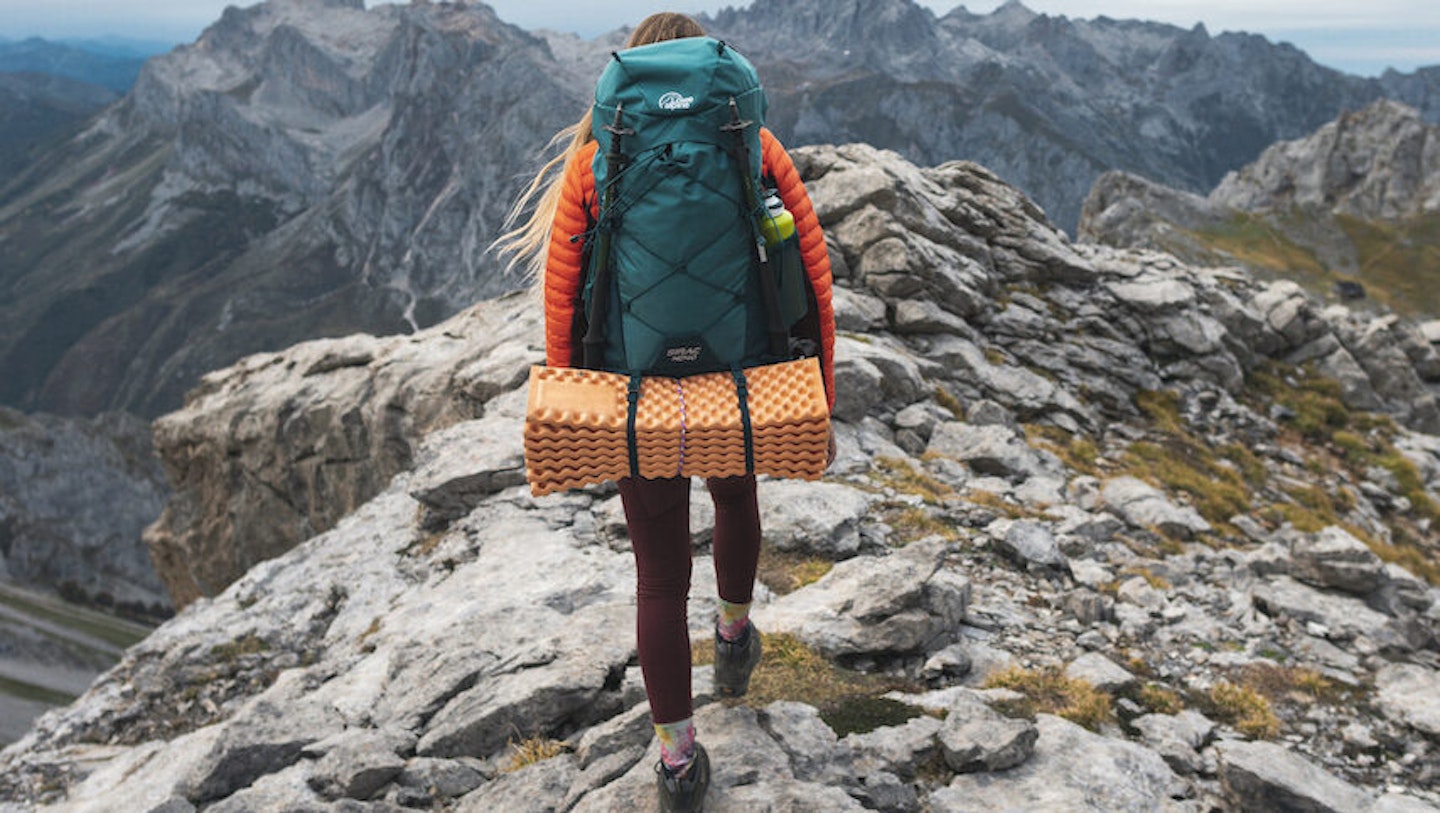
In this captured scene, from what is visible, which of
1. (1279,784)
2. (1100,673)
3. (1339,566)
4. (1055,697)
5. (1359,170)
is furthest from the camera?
(1359,170)

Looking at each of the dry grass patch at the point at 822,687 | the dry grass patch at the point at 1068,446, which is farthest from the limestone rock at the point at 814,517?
the dry grass patch at the point at 1068,446

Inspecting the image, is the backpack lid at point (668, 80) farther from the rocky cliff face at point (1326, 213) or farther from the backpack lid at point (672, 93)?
the rocky cliff face at point (1326, 213)

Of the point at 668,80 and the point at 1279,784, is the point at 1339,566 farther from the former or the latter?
the point at 668,80

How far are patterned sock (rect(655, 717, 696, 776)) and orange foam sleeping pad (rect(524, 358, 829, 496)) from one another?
1.73 metres

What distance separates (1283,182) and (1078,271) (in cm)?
19939

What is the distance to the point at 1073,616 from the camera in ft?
32.8

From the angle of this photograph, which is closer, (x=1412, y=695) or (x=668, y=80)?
(x=668, y=80)

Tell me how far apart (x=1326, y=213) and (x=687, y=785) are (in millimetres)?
195236

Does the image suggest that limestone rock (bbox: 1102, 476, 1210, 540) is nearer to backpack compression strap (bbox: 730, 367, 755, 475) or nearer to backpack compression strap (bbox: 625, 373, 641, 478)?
backpack compression strap (bbox: 730, 367, 755, 475)

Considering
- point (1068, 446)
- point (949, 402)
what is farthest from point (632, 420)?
point (1068, 446)

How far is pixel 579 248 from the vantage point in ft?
16.7

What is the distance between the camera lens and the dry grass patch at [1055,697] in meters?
7.58

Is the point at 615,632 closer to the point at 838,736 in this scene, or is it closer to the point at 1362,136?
the point at 838,736

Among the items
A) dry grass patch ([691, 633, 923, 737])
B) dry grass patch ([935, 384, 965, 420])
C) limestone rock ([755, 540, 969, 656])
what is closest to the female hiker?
dry grass patch ([691, 633, 923, 737])
